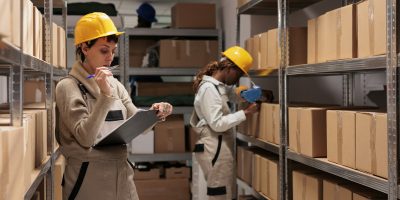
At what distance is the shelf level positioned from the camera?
3716mm

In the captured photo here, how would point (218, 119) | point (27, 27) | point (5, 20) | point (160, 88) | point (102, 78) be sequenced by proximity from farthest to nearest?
point (160, 88)
point (218, 119)
point (102, 78)
point (27, 27)
point (5, 20)

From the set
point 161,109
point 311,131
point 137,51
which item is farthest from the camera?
point 137,51

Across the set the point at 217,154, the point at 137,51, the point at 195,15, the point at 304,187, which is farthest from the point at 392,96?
the point at 137,51

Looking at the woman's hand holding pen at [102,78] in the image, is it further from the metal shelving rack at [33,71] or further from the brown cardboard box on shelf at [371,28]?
the brown cardboard box on shelf at [371,28]

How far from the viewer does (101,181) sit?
2.38 metres

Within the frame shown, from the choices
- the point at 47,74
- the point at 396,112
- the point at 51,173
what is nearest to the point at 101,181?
the point at 51,173

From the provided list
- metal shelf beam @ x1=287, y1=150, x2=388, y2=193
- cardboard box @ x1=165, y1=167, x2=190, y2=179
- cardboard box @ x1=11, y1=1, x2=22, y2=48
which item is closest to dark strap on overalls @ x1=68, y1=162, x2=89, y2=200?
cardboard box @ x1=11, y1=1, x2=22, y2=48

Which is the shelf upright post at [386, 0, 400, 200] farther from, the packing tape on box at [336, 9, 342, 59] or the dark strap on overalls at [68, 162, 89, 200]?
the dark strap on overalls at [68, 162, 89, 200]

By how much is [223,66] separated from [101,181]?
67.4 inches

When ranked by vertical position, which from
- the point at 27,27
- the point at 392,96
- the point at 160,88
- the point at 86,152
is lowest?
the point at 86,152

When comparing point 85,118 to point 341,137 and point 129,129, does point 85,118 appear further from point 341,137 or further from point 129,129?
point 341,137

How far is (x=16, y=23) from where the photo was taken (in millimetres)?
1503

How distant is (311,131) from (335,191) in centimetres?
39

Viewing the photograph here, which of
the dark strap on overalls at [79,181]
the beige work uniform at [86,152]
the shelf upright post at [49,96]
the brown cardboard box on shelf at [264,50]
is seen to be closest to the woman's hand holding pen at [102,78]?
the beige work uniform at [86,152]
